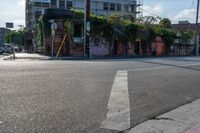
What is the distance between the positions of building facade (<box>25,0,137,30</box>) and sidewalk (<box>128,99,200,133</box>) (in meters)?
91.5

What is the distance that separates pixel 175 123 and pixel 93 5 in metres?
99.9

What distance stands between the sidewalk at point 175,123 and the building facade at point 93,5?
9154 cm

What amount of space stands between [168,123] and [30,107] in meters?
2.67

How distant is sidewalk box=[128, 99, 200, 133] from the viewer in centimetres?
698

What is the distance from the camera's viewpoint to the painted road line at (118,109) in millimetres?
7116

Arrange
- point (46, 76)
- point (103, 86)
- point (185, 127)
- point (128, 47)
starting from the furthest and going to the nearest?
point (128, 47) < point (46, 76) < point (103, 86) < point (185, 127)

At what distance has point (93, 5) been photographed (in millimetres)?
105938

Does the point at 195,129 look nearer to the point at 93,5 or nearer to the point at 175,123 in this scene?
the point at 175,123

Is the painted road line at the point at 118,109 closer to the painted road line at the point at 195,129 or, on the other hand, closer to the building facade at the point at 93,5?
the painted road line at the point at 195,129

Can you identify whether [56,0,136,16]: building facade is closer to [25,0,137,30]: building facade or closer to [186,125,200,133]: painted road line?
[25,0,137,30]: building facade

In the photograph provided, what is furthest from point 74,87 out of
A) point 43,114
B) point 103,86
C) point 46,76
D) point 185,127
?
point 185,127


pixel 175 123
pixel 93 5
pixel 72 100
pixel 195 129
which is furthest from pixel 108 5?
pixel 195 129

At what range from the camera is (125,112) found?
827cm

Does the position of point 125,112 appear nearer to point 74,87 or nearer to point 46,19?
point 74,87
